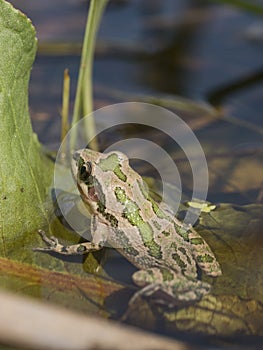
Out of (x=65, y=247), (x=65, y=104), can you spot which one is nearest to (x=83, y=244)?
(x=65, y=247)

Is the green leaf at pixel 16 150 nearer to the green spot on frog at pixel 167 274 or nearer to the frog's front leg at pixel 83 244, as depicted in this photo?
the frog's front leg at pixel 83 244

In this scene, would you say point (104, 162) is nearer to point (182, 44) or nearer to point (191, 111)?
point (191, 111)

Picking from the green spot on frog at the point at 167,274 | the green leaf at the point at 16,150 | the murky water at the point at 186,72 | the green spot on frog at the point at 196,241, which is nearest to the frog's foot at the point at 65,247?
the green leaf at the point at 16,150

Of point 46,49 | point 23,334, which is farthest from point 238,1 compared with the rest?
point 23,334

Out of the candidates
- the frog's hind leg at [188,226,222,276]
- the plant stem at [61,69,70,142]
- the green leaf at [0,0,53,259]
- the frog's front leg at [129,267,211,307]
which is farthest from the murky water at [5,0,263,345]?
the green leaf at [0,0,53,259]

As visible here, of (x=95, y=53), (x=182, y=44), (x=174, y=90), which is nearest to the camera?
(x=174, y=90)

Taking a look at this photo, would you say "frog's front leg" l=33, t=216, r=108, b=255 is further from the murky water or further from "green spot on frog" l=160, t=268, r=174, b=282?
the murky water
